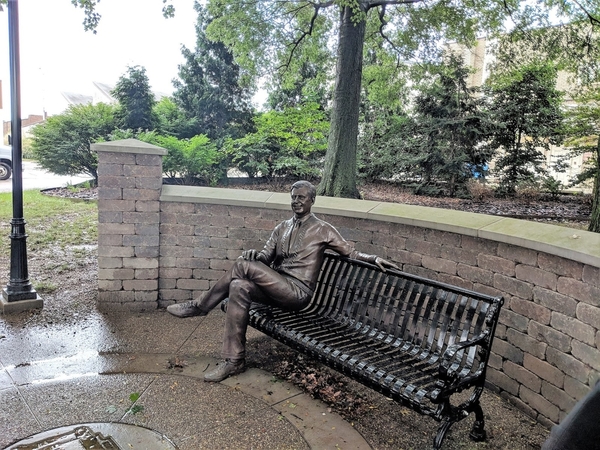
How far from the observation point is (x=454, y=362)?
10.4 ft

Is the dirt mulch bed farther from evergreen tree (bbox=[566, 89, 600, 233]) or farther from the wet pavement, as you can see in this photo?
the wet pavement

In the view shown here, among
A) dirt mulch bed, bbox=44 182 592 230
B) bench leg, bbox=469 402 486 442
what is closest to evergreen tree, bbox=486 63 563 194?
dirt mulch bed, bbox=44 182 592 230

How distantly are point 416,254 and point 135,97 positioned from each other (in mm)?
12483

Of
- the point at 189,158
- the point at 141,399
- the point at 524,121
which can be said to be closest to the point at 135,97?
the point at 189,158

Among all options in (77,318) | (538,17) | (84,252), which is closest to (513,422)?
(77,318)

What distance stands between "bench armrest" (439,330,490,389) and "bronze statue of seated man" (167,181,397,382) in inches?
38.6

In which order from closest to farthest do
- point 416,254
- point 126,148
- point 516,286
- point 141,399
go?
1. point 141,399
2. point 516,286
3. point 416,254
4. point 126,148

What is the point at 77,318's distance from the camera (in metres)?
5.15

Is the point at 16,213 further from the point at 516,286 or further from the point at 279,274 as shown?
the point at 516,286

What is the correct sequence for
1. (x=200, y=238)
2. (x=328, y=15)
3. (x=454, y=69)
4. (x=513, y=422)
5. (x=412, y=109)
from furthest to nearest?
(x=412, y=109) < (x=328, y=15) < (x=454, y=69) < (x=200, y=238) < (x=513, y=422)

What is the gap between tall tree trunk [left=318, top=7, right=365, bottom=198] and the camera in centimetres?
990

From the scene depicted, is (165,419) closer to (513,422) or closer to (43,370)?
(43,370)

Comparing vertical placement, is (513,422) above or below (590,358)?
below

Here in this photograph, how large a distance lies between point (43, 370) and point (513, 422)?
369 centimetres
